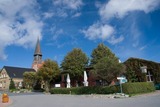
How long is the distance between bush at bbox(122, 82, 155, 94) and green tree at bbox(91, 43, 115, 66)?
21.4m

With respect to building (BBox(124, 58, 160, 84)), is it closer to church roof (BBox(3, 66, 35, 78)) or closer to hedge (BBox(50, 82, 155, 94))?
hedge (BBox(50, 82, 155, 94))

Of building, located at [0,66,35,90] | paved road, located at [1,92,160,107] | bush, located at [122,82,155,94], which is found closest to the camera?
paved road, located at [1,92,160,107]

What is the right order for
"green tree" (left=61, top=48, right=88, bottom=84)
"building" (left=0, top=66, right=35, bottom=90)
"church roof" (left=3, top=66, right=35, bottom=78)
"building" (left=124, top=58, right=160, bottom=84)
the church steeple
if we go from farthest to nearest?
1. the church steeple
2. "church roof" (left=3, top=66, right=35, bottom=78)
3. "building" (left=0, top=66, right=35, bottom=90)
4. "green tree" (left=61, top=48, right=88, bottom=84)
5. "building" (left=124, top=58, right=160, bottom=84)

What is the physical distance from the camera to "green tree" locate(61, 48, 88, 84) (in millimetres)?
50688

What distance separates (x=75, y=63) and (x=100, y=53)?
21.9 ft

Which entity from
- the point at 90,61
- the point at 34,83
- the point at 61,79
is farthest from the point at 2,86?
the point at 90,61

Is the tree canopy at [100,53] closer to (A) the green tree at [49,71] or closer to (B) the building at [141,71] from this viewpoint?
(A) the green tree at [49,71]

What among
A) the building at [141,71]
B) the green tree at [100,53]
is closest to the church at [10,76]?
the green tree at [100,53]

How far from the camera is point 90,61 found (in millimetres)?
53156

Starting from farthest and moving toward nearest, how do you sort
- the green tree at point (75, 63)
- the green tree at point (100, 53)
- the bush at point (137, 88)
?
the green tree at point (100, 53)
the green tree at point (75, 63)
the bush at point (137, 88)

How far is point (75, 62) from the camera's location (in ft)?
168

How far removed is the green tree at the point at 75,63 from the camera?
50688mm

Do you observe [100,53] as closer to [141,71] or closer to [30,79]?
[141,71]

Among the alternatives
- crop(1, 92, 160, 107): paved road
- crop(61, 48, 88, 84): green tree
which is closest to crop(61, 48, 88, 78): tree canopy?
crop(61, 48, 88, 84): green tree
